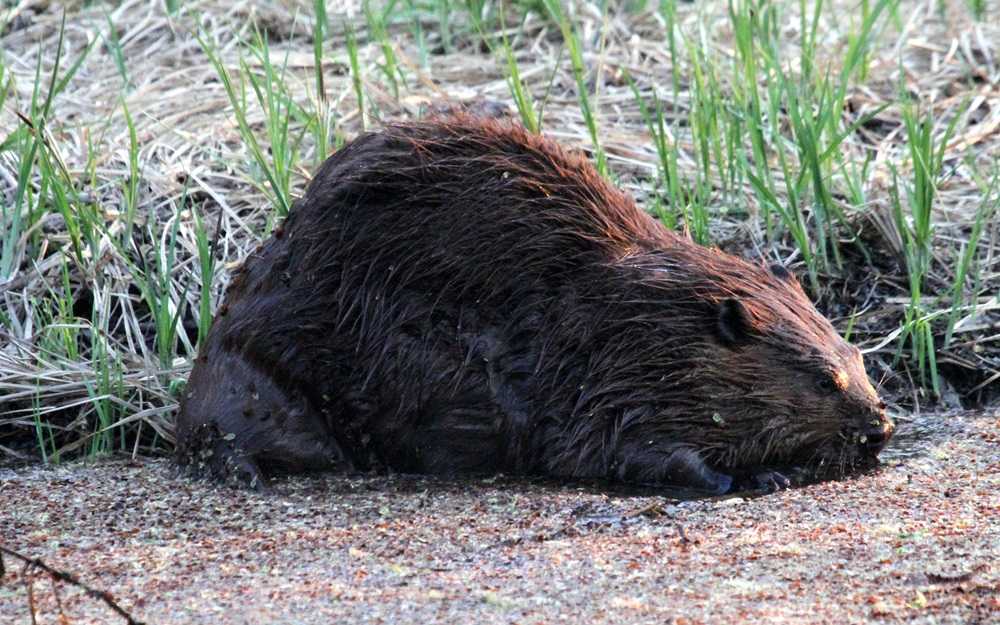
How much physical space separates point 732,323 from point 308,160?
2.24 metres

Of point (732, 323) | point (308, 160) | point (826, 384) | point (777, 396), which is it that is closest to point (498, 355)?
point (732, 323)

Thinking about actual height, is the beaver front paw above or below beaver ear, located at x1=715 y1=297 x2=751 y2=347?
below

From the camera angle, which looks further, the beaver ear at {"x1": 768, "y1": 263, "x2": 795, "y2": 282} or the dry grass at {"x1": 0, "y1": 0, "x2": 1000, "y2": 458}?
the dry grass at {"x1": 0, "y1": 0, "x2": 1000, "y2": 458}

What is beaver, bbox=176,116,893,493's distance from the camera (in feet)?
12.4

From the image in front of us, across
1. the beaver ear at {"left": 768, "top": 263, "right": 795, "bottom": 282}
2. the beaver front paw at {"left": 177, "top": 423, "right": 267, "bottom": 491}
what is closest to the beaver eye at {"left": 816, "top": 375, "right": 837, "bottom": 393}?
the beaver ear at {"left": 768, "top": 263, "right": 795, "bottom": 282}

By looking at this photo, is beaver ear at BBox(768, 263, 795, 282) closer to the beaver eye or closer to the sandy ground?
the beaver eye

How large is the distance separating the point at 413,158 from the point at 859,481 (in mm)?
1412

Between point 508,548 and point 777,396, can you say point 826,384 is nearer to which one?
point 777,396

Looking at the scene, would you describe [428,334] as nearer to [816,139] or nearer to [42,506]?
[42,506]

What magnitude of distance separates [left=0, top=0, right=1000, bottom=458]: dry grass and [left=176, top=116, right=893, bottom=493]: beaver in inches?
20.9

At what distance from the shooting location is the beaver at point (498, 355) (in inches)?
149

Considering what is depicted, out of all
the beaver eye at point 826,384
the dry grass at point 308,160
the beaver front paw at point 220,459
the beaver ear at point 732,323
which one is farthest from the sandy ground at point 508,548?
the dry grass at point 308,160

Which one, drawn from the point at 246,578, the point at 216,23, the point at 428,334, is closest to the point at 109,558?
the point at 246,578

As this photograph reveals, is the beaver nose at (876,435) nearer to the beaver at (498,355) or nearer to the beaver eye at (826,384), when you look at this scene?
the beaver at (498,355)
